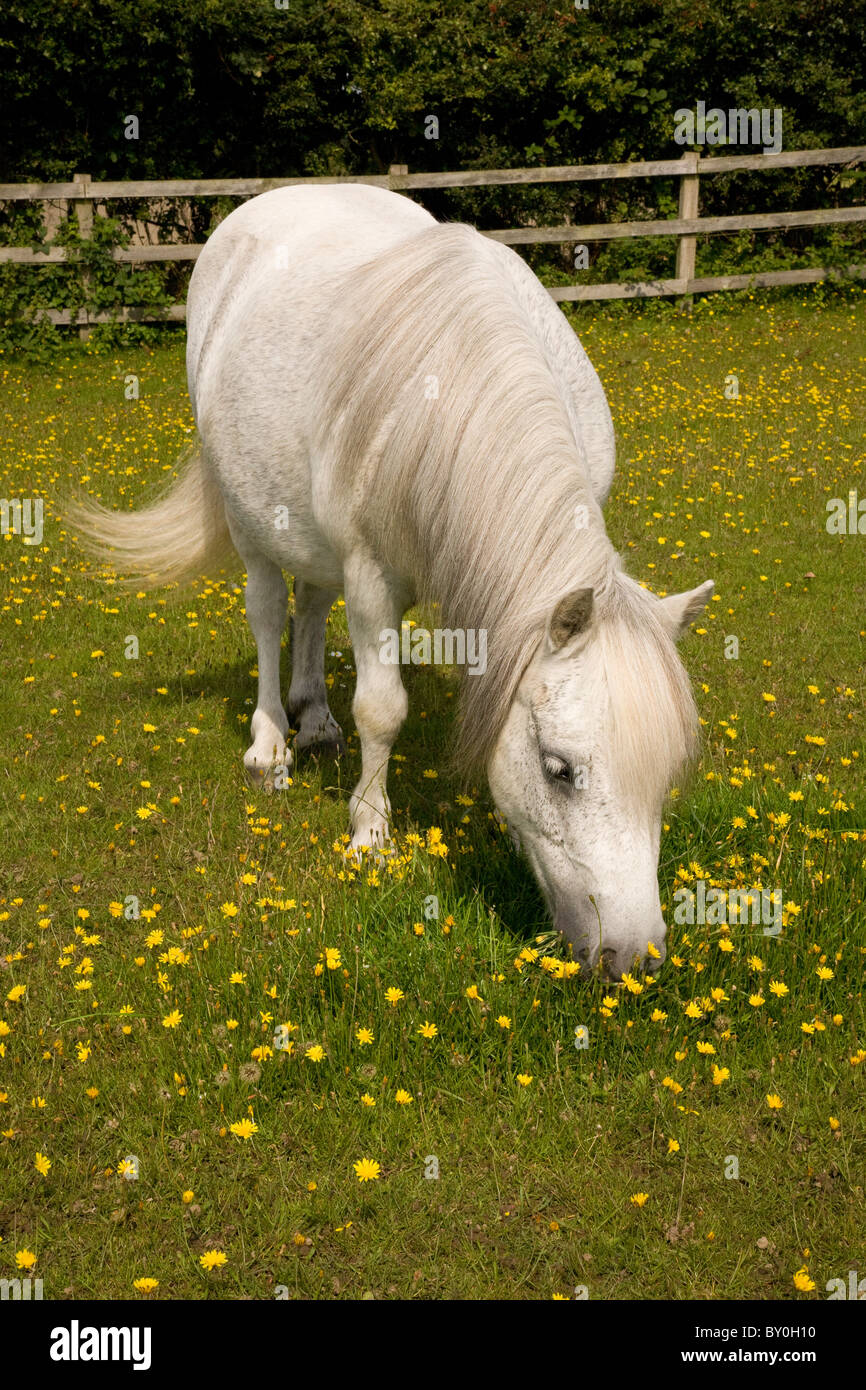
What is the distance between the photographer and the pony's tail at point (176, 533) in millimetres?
5566

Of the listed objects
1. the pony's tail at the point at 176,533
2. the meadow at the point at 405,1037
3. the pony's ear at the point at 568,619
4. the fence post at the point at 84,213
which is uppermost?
the fence post at the point at 84,213

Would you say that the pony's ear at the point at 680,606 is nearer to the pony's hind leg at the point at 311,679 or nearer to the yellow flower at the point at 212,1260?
the yellow flower at the point at 212,1260

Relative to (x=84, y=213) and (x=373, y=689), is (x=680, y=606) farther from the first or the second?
(x=84, y=213)

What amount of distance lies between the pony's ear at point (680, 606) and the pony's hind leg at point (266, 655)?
224 cm

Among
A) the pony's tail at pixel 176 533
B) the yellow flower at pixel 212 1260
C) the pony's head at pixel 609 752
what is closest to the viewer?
the yellow flower at pixel 212 1260

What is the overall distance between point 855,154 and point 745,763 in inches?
518

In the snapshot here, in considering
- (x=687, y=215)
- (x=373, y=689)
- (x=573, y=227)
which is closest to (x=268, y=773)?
(x=373, y=689)

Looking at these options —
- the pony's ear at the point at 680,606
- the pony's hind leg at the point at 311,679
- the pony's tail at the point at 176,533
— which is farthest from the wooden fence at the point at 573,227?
the pony's ear at the point at 680,606

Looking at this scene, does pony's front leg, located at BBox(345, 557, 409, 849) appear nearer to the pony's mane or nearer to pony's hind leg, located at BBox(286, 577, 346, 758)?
the pony's mane

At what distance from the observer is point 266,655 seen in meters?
5.18

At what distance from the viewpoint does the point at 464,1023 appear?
3252 mm

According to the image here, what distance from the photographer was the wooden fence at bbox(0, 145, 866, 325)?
44.1ft

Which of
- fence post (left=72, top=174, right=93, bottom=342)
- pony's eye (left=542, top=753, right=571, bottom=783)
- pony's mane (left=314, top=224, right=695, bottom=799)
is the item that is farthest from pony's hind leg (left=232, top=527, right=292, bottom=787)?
fence post (left=72, top=174, right=93, bottom=342)
